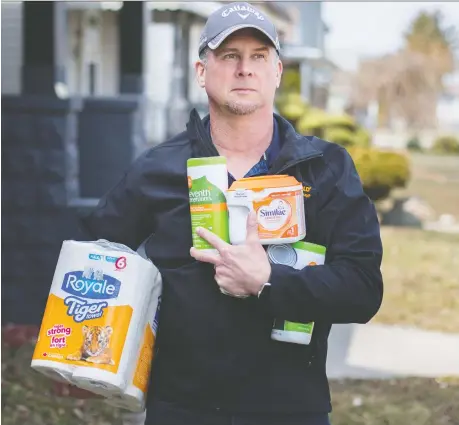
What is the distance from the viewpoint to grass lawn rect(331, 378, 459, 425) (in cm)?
553

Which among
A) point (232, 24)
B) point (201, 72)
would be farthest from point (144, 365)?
point (232, 24)

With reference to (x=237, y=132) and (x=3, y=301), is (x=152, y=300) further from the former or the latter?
(x=3, y=301)

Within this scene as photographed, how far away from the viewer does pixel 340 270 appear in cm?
227

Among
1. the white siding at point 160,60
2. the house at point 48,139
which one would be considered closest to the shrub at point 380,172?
the white siding at point 160,60

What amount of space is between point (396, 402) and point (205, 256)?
3.90m

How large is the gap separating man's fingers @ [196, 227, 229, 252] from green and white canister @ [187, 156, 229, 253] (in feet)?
0.05

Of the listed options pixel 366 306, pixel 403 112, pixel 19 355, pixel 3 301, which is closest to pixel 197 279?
pixel 366 306

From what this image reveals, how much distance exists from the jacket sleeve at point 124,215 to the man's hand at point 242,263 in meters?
0.30

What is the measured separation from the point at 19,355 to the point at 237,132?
4.43 metres

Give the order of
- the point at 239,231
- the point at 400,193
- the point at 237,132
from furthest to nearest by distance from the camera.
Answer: the point at 400,193, the point at 237,132, the point at 239,231

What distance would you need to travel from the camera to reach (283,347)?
2.35 metres

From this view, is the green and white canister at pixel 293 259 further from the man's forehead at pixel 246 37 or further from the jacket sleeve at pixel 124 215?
the man's forehead at pixel 246 37

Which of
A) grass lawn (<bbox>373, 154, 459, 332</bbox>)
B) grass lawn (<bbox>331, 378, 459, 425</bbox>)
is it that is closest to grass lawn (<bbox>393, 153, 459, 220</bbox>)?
grass lawn (<bbox>373, 154, 459, 332</bbox>)

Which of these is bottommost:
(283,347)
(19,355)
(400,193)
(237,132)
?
(400,193)
